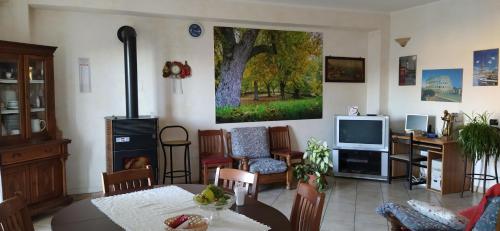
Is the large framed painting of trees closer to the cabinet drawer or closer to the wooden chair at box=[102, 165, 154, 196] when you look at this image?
the cabinet drawer

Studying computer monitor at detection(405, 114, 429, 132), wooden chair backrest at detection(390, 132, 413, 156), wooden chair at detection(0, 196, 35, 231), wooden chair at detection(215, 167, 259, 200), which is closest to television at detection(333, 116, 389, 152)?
wooden chair backrest at detection(390, 132, 413, 156)

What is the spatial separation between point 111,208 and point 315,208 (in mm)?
1129

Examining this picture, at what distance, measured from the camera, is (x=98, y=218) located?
6.46 ft

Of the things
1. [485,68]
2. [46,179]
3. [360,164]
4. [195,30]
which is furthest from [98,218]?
[485,68]

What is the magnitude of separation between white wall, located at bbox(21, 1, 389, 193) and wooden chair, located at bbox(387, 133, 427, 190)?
6.43ft

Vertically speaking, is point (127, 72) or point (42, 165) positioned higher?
point (127, 72)

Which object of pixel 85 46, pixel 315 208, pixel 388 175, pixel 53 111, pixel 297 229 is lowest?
pixel 388 175

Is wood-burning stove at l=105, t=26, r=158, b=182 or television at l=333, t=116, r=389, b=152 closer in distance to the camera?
wood-burning stove at l=105, t=26, r=158, b=182

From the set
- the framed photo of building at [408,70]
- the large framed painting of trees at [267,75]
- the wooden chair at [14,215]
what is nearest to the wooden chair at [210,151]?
the large framed painting of trees at [267,75]

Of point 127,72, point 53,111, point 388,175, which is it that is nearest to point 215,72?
point 127,72

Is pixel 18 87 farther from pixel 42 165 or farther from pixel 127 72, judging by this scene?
pixel 127 72

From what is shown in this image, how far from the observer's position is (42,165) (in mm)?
4035

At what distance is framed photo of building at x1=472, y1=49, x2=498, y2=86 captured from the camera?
4738mm

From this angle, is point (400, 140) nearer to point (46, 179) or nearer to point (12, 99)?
point (46, 179)
